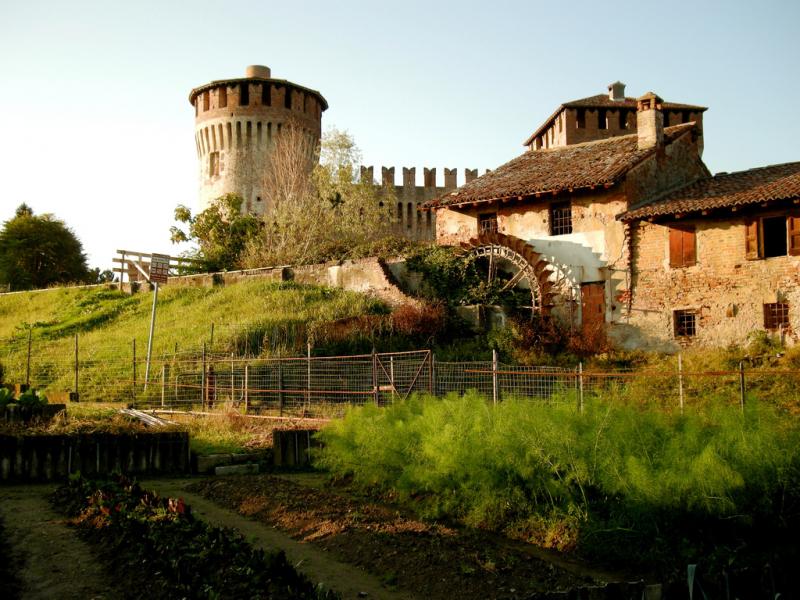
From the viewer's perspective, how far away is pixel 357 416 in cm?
1026

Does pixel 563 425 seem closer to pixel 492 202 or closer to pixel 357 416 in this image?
pixel 357 416

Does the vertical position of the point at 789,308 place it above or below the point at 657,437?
above

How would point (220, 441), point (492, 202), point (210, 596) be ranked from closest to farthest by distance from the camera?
point (210, 596) < point (220, 441) < point (492, 202)

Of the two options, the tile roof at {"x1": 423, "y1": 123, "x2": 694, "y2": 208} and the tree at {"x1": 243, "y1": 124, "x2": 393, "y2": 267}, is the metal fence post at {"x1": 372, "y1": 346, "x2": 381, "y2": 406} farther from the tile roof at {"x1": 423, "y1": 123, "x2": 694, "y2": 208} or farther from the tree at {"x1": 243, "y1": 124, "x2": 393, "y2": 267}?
the tree at {"x1": 243, "y1": 124, "x2": 393, "y2": 267}

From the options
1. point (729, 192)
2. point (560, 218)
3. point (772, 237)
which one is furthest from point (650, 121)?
point (772, 237)

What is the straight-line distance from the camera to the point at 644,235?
23.5m

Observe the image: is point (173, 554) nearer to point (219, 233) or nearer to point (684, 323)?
point (684, 323)

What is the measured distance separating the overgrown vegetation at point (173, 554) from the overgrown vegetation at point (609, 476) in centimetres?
247

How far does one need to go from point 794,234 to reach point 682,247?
2967 mm

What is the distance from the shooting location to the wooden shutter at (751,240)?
2145 centimetres

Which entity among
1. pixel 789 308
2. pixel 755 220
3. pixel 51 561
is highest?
pixel 755 220

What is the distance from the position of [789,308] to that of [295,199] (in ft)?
73.4

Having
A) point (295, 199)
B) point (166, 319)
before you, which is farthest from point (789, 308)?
point (295, 199)

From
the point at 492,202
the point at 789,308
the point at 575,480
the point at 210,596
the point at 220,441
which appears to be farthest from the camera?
the point at 492,202
